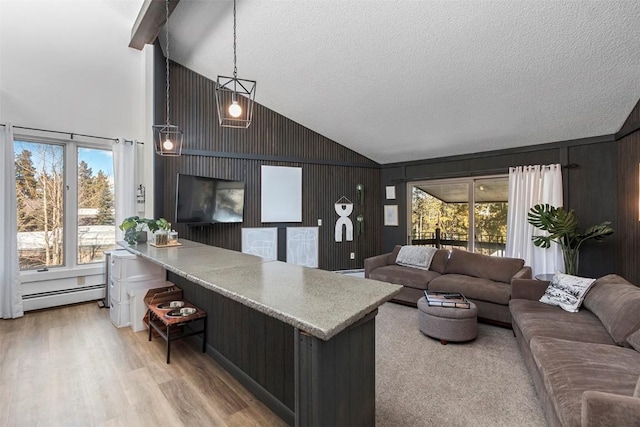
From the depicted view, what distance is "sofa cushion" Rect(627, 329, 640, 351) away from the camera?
200cm

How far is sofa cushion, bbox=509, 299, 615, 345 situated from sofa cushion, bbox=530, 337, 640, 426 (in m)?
0.18

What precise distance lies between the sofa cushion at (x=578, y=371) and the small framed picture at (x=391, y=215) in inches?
173

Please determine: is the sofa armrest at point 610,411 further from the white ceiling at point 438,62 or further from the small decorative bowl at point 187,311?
the white ceiling at point 438,62

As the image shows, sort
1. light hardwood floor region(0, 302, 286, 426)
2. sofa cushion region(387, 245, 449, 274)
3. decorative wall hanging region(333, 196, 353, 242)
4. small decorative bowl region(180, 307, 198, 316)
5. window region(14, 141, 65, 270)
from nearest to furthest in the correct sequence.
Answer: light hardwood floor region(0, 302, 286, 426)
small decorative bowl region(180, 307, 198, 316)
window region(14, 141, 65, 270)
sofa cushion region(387, 245, 449, 274)
decorative wall hanging region(333, 196, 353, 242)

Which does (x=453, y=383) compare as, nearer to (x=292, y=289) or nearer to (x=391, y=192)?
(x=292, y=289)

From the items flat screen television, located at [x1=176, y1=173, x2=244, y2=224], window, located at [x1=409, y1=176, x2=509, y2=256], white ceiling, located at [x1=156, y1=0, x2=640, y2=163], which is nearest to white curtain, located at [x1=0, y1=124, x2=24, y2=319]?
→ flat screen television, located at [x1=176, y1=173, x2=244, y2=224]

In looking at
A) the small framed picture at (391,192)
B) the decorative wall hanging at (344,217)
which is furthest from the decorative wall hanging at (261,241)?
the small framed picture at (391,192)

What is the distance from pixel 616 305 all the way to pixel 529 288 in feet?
3.01

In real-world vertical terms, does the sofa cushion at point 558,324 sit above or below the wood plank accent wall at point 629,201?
below

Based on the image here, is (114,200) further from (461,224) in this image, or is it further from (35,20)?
(461,224)

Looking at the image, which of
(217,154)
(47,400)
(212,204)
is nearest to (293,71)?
(217,154)

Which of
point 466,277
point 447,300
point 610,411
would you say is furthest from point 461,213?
point 610,411

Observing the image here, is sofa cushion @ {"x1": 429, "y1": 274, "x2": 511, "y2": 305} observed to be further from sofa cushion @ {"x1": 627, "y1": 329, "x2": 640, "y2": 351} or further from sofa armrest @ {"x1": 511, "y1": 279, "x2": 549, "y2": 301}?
sofa cushion @ {"x1": 627, "y1": 329, "x2": 640, "y2": 351}

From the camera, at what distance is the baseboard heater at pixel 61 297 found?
13.1 ft
